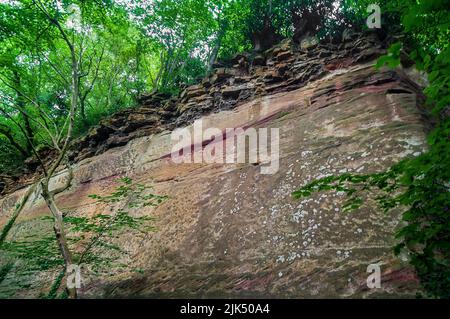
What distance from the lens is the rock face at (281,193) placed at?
4809 millimetres

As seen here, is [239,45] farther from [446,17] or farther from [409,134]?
[446,17]

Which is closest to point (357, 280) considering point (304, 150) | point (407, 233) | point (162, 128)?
point (407, 233)

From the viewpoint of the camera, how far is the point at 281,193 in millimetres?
6258

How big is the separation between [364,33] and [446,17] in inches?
316

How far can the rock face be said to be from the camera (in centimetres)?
481

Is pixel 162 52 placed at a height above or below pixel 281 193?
above

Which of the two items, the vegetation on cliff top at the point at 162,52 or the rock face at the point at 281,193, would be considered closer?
the vegetation on cliff top at the point at 162,52

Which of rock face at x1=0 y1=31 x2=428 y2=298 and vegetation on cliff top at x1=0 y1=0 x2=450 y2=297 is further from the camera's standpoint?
rock face at x1=0 y1=31 x2=428 y2=298

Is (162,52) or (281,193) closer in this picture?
(281,193)

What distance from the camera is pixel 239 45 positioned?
14.5m

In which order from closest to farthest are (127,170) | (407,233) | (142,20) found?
(407,233)
(127,170)
(142,20)

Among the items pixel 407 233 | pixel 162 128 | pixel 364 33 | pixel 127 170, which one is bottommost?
pixel 407 233

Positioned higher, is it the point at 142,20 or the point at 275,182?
the point at 142,20

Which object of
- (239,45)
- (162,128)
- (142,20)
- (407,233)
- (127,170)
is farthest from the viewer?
(142,20)
